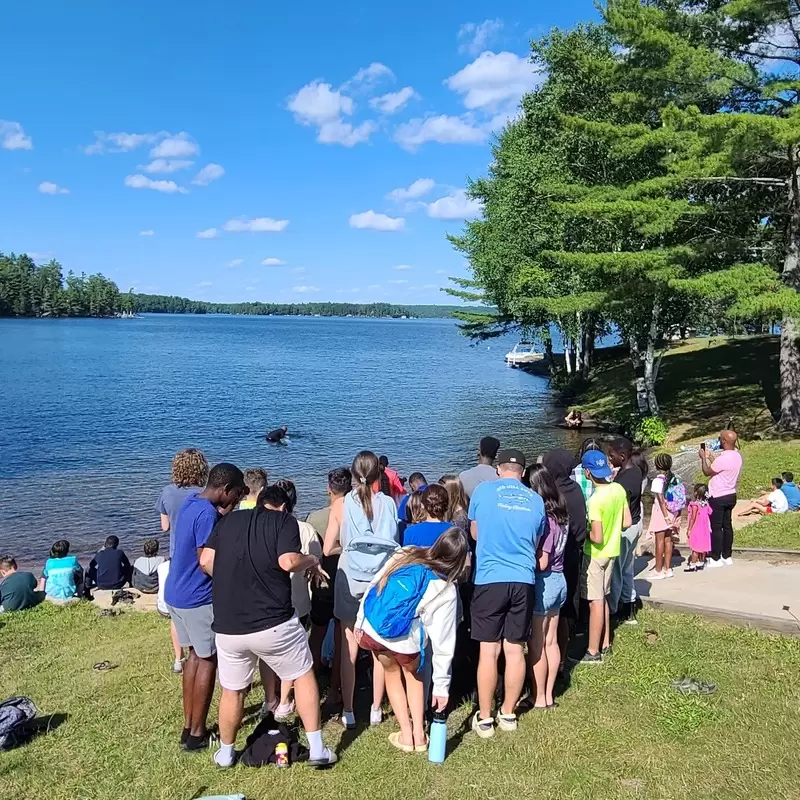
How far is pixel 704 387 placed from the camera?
26.4 metres

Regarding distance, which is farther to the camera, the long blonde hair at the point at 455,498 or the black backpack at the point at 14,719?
the long blonde hair at the point at 455,498

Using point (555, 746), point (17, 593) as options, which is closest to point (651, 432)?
point (17, 593)

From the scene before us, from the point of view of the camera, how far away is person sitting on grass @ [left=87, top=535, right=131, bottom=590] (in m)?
10.5

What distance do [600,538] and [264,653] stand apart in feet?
9.56

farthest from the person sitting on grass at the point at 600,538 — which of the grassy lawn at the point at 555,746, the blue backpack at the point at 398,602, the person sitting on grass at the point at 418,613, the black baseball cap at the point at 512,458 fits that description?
the blue backpack at the point at 398,602

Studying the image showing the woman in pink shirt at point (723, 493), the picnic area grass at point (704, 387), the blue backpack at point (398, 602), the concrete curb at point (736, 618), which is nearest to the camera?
the blue backpack at point (398, 602)

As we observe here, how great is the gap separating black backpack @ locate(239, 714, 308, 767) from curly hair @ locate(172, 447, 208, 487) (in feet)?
6.10

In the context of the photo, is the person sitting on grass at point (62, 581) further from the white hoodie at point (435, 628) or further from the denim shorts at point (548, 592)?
the denim shorts at point (548, 592)

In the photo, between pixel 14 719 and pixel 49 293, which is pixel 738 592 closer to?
pixel 14 719

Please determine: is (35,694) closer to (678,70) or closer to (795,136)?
(795,136)

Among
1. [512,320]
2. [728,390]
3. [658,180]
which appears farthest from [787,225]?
[512,320]

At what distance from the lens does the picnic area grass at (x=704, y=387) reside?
21500mm

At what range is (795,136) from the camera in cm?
1421

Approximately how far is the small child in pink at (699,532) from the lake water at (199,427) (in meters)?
10.3
